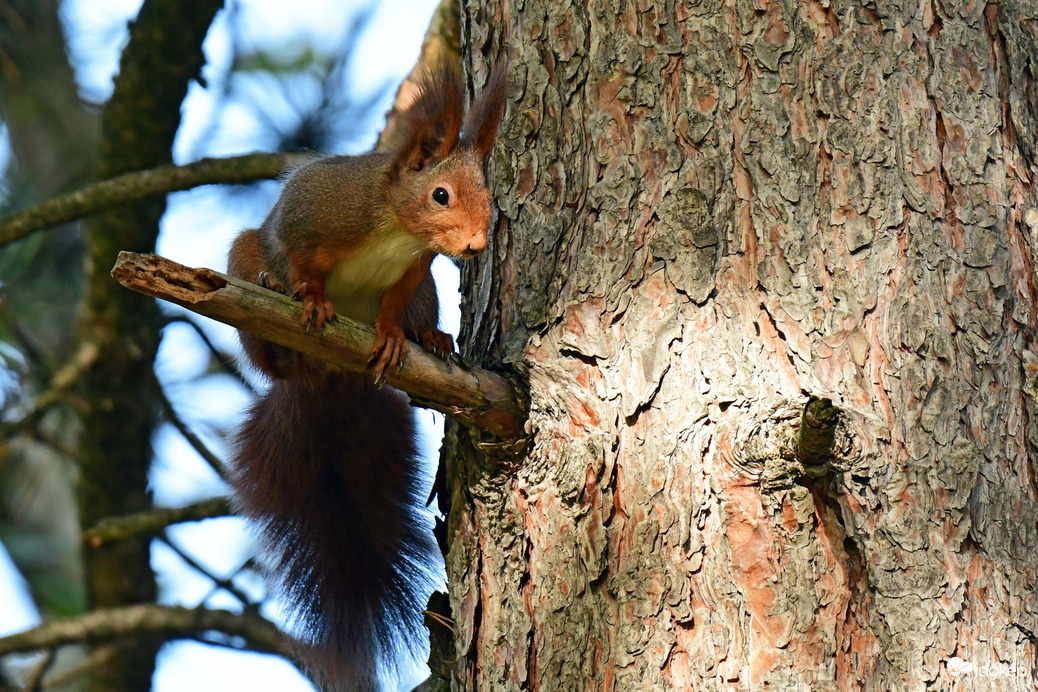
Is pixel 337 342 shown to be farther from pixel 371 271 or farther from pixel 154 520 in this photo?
pixel 154 520

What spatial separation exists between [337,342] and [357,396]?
2.53 ft

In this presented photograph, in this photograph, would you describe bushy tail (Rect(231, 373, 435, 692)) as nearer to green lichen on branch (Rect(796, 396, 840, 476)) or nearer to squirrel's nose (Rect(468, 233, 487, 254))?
squirrel's nose (Rect(468, 233, 487, 254))

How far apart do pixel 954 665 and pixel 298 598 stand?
4.46 feet

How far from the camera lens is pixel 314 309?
1.60 m

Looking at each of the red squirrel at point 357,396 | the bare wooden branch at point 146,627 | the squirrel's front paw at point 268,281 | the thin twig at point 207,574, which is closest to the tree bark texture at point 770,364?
the red squirrel at point 357,396

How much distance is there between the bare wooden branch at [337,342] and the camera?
52.9 inches

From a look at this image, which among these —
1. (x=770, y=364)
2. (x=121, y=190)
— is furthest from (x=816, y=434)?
(x=121, y=190)

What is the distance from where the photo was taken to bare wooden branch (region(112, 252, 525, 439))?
134 centimetres

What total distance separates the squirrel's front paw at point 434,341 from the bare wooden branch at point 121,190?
2.79 feet

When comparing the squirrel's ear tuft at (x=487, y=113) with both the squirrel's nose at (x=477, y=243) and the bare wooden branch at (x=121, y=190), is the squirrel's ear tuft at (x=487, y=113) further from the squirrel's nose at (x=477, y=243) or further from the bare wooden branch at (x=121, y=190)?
the bare wooden branch at (x=121, y=190)

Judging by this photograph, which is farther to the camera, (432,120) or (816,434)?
(432,120)

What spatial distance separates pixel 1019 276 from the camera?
5.00 ft

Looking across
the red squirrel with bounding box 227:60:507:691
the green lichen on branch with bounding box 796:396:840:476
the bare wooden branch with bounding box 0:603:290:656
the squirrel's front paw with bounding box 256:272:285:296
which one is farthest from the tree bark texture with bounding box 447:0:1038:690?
the bare wooden branch with bounding box 0:603:290:656

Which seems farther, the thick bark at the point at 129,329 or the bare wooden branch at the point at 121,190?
the thick bark at the point at 129,329
